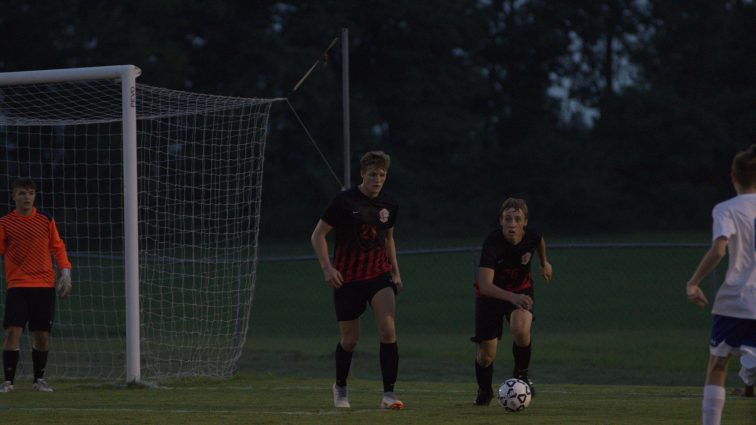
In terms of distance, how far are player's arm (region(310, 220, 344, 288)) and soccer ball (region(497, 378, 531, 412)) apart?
1.36 metres

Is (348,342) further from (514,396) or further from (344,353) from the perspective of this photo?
(514,396)

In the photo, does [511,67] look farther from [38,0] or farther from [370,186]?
[370,186]

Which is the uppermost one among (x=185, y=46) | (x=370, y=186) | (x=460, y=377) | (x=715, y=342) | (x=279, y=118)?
(x=185, y=46)

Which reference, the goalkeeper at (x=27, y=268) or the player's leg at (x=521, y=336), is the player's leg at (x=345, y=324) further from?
the goalkeeper at (x=27, y=268)

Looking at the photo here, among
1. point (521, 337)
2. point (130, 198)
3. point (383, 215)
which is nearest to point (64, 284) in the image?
point (130, 198)

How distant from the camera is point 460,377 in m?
13.8

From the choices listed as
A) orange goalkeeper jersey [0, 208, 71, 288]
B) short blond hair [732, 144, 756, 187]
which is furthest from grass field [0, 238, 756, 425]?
short blond hair [732, 144, 756, 187]

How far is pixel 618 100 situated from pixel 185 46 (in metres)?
16.6

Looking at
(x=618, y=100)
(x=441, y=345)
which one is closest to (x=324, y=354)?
(x=441, y=345)

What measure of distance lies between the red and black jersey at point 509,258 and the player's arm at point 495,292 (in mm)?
63

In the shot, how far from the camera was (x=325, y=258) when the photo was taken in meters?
7.87

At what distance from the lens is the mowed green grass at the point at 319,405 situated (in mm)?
7469

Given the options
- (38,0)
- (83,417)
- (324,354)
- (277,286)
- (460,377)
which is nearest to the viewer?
(83,417)

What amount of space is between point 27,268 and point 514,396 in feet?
16.2
